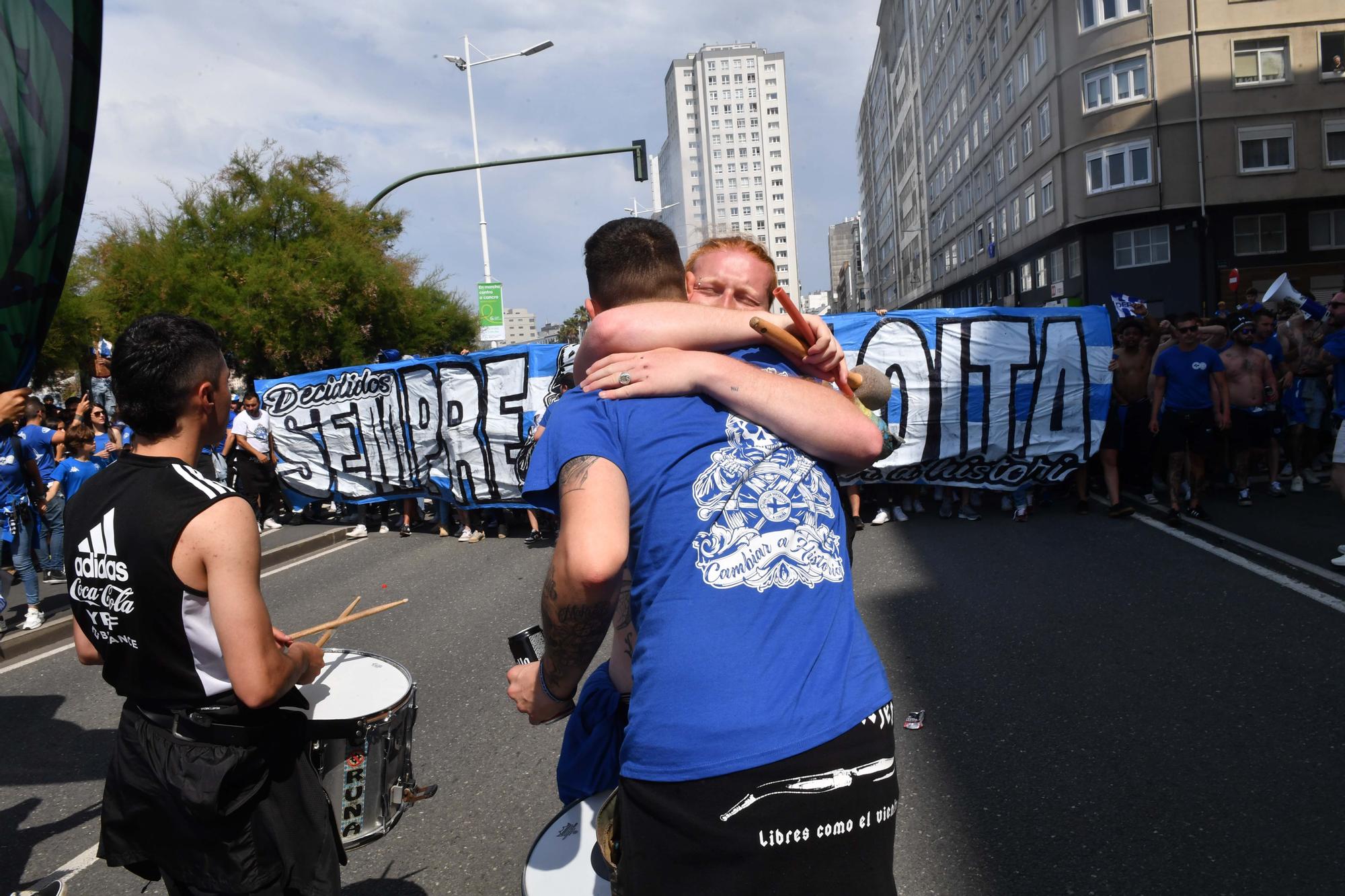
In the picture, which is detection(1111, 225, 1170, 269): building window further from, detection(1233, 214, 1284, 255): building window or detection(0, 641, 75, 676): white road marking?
detection(0, 641, 75, 676): white road marking

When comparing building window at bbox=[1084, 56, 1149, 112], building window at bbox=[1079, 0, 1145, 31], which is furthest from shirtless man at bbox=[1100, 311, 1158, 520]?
building window at bbox=[1079, 0, 1145, 31]

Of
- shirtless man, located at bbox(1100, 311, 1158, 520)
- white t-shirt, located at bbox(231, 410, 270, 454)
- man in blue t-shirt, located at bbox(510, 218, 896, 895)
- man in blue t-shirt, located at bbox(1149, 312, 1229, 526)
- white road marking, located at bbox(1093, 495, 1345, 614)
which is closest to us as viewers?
man in blue t-shirt, located at bbox(510, 218, 896, 895)

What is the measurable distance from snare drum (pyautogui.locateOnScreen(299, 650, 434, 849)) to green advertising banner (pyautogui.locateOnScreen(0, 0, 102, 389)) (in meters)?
1.31

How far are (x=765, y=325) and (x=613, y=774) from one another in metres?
0.94

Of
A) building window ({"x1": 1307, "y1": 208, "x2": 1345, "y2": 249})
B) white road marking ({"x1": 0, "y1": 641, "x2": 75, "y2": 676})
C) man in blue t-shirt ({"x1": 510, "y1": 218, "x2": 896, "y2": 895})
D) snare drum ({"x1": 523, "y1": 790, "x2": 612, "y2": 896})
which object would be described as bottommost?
white road marking ({"x1": 0, "y1": 641, "x2": 75, "y2": 676})

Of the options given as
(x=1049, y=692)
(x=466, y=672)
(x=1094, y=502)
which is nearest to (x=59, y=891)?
(x=466, y=672)

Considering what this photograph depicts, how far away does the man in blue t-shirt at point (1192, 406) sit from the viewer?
351 inches

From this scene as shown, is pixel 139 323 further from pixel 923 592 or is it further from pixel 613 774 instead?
pixel 923 592

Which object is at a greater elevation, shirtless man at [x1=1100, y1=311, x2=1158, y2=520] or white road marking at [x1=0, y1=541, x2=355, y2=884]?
shirtless man at [x1=1100, y1=311, x2=1158, y2=520]

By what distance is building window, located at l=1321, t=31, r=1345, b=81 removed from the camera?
102 ft

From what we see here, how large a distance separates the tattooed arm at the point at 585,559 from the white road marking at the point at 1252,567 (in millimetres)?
5787

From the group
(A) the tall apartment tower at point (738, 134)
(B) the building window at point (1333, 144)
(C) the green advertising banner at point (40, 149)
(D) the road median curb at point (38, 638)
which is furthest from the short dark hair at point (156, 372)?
(A) the tall apartment tower at point (738, 134)

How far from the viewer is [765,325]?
5.43 ft

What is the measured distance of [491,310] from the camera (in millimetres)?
26922
